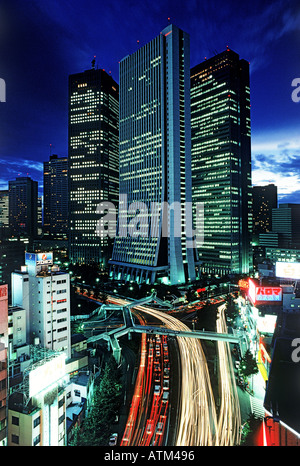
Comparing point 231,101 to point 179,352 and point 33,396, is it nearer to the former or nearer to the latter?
point 179,352

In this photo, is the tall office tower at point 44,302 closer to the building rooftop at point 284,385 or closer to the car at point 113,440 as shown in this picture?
the car at point 113,440

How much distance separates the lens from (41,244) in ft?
190

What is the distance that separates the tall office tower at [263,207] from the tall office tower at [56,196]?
5753 cm

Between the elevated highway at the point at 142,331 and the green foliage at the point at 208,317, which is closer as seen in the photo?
the elevated highway at the point at 142,331

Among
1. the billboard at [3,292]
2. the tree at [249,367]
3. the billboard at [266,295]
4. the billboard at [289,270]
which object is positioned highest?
the billboard at [3,292]

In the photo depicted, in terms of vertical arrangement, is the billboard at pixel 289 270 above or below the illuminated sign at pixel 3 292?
below

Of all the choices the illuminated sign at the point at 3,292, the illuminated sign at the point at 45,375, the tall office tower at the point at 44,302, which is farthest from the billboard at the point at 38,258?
the illuminated sign at the point at 45,375

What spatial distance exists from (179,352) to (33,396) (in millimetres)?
9413

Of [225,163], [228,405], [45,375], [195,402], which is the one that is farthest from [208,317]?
[225,163]

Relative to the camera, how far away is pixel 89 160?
49.2 meters

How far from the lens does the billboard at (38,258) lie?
15688mm

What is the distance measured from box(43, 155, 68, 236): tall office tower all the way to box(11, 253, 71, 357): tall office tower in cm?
7041

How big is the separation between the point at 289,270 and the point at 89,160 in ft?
131
